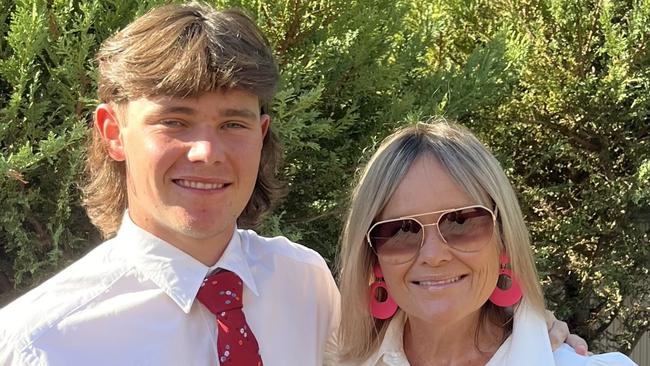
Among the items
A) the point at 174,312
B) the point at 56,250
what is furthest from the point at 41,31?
the point at 174,312

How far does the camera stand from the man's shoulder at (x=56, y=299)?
1.94 m

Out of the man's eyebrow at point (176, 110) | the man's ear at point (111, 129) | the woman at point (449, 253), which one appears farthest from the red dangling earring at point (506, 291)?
the man's ear at point (111, 129)

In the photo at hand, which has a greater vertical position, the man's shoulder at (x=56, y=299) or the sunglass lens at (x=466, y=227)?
the sunglass lens at (x=466, y=227)

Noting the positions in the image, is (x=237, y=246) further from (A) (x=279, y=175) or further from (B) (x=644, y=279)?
(B) (x=644, y=279)

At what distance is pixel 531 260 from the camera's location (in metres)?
2.35

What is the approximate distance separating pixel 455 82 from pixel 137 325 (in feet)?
7.79

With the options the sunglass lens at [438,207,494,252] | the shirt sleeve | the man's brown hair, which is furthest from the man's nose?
the shirt sleeve

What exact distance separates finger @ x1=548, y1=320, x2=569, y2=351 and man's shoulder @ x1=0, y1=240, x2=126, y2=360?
1.23m

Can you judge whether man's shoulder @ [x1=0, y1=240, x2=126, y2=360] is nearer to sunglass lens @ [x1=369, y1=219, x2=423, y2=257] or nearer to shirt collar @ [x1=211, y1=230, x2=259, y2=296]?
shirt collar @ [x1=211, y1=230, x2=259, y2=296]

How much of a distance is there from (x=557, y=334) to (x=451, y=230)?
451 mm

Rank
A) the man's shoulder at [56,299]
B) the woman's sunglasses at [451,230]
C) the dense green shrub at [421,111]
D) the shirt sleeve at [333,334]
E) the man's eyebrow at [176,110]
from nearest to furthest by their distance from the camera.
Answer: the man's shoulder at [56,299], the man's eyebrow at [176,110], the woman's sunglasses at [451,230], the shirt sleeve at [333,334], the dense green shrub at [421,111]

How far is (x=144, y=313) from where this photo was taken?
6.88 ft

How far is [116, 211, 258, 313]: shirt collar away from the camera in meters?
2.14

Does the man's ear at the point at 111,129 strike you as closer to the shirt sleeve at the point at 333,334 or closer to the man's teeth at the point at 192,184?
the man's teeth at the point at 192,184
